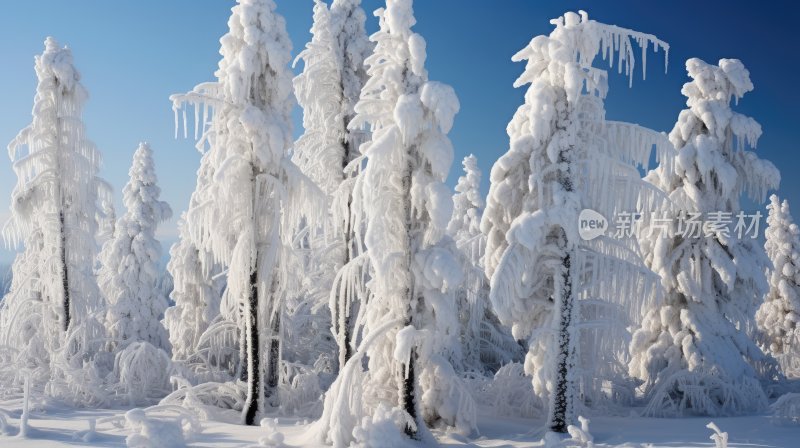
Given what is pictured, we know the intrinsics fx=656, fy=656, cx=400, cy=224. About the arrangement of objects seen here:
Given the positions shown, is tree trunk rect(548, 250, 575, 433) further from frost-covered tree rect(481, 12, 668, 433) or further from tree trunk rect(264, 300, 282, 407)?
tree trunk rect(264, 300, 282, 407)

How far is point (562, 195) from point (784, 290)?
2162 centimetres

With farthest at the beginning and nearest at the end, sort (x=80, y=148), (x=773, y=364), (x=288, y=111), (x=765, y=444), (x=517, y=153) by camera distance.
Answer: (x=80, y=148) < (x=773, y=364) < (x=288, y=111) < (x=517, y=153) < (x=765, y=444)

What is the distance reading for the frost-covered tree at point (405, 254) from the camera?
42.4 ft

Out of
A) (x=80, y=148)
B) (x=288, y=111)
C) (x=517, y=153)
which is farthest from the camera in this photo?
(x=80, y=148)

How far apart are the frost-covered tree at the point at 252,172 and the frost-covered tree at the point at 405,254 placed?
118 inches

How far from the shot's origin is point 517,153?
14.5 meters

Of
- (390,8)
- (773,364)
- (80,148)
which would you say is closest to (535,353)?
(390,8)

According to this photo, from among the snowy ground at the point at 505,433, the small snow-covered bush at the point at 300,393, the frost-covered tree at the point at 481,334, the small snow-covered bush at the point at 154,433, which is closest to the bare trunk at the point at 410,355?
the snowy ground at the point at 505,433

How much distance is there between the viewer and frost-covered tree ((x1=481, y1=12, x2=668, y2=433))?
13.7m

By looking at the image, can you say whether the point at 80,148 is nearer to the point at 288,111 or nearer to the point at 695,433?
the point at 288,111

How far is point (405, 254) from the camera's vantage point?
44.3 feet

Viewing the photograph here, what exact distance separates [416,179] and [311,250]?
825cm

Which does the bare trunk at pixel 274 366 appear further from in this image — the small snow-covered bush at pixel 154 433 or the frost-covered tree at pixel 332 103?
the small snow-covered bush at pixel 154 433

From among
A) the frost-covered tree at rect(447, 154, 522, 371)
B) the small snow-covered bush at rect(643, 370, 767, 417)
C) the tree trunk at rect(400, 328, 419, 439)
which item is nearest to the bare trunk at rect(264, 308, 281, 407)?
the tree trunk at rect(400, 328, 419, 439)
